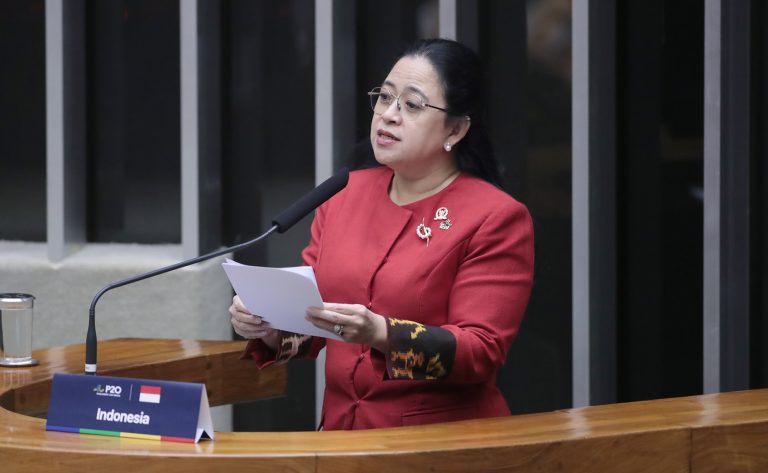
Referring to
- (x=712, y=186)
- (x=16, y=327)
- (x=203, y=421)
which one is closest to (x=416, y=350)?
(x=203, y=421)

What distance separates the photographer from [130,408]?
1857mm

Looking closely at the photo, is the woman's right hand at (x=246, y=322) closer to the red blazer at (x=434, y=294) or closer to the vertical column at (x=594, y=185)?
the red blazer at (x=434, y=294)

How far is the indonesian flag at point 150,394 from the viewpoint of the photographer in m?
1.84

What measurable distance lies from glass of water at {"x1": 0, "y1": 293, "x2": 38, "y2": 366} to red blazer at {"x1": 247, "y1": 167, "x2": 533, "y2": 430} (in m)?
0.68

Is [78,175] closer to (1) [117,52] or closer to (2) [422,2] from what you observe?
(1) [117,52]

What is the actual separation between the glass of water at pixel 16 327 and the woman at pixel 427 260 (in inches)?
26.6

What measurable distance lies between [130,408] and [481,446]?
59 cm

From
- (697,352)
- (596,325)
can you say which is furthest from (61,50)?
(697,352)

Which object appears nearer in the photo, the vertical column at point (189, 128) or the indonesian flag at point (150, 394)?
the indonesian flag at point (150, 394)

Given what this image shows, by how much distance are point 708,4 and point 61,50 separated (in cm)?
243

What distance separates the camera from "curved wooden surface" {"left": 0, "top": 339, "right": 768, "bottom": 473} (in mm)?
1758

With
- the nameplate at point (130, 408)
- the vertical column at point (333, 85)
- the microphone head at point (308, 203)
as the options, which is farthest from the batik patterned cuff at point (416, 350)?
the vertical column at point (333, 85)

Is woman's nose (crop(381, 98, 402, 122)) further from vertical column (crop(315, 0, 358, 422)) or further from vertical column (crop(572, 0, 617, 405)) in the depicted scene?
vertical column (crop(315, 0, 358, 422))

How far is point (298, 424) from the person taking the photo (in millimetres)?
4266
